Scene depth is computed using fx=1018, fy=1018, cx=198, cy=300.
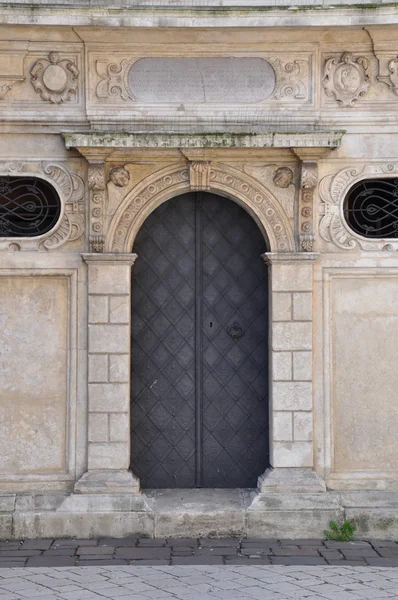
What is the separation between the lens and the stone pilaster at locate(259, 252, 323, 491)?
30.0ft

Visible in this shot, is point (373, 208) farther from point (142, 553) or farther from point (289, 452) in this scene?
point (142, 553)

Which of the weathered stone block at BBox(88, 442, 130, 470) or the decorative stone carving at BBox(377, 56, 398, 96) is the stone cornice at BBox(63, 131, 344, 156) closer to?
the decorative stone carving at BBox(377, 56, 398, 96)

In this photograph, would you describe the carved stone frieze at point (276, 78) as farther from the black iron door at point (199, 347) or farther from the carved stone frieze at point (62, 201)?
the black iron door at point (199, 347)

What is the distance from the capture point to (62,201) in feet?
30.1

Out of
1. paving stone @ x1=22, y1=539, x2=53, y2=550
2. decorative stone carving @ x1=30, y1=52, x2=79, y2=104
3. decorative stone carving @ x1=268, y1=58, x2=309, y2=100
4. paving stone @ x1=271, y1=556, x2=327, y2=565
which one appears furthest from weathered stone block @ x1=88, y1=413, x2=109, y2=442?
decorative stone carving @ x1=268, y1=58, x2=309, y2=100

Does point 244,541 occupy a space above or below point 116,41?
below

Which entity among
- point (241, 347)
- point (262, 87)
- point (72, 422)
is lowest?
point (72, 422)

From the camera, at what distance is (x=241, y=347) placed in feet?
31.5

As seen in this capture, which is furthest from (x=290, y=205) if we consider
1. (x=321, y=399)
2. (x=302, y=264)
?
(x=321, y=399)

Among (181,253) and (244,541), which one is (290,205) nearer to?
(181,253)

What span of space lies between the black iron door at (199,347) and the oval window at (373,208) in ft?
3.02

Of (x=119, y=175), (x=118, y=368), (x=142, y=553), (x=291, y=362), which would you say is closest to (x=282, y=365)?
(x=291, y=362)

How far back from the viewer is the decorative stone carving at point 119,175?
910 cm

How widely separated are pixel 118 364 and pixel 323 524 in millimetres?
2300
